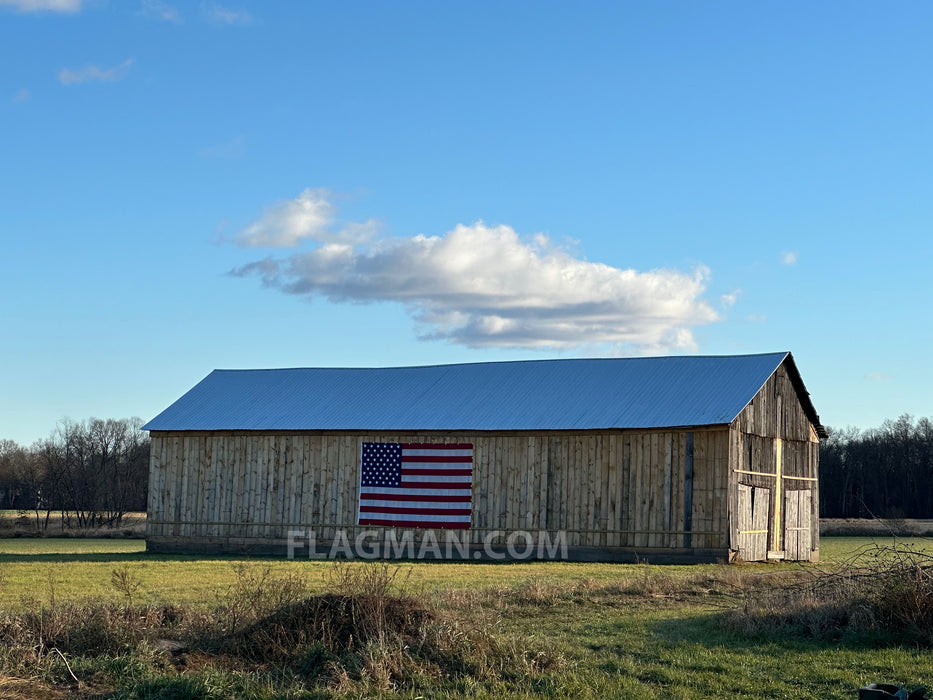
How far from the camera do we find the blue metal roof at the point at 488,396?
32188 mm

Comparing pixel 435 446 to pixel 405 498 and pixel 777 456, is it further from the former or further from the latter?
pixel 777 456

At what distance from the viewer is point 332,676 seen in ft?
33.7

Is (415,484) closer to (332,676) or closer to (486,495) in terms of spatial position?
(486,495)

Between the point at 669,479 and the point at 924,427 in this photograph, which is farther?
the point at 924,427

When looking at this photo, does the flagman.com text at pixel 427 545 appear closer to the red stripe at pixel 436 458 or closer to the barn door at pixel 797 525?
the red stripe at pixel 436 458

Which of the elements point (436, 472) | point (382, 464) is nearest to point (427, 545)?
point (436, 472)

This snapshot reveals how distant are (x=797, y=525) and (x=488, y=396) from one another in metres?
11.2

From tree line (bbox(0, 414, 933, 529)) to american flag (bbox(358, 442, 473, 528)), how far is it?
5453 cm

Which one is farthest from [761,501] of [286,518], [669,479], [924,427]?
[924,427]

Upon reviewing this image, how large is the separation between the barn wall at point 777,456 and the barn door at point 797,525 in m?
0.04

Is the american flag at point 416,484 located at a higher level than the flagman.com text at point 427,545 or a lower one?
higher

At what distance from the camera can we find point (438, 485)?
109 ft

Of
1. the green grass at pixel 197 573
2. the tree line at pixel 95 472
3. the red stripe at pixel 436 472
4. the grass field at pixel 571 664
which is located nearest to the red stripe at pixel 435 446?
the red stripe at pixel 436 472

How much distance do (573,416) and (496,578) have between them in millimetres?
10340
